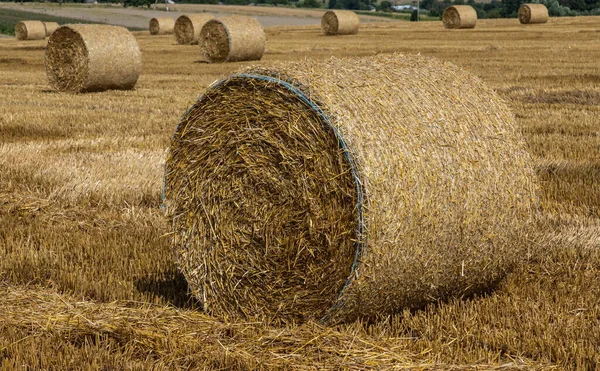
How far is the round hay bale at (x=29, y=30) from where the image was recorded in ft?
140

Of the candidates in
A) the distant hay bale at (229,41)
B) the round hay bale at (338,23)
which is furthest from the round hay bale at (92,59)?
the round hay bale at (338,23)

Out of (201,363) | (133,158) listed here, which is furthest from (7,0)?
(201,363)

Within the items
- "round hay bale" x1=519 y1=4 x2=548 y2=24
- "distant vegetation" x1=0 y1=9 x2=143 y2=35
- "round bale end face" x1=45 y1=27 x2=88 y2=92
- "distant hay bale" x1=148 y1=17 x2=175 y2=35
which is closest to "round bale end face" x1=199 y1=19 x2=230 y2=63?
"round bale end face" x1=45 y1=27 x2=88 y2=92

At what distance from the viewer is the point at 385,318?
528cm

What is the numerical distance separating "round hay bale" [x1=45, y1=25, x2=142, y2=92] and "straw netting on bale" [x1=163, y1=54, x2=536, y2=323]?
1235 cm

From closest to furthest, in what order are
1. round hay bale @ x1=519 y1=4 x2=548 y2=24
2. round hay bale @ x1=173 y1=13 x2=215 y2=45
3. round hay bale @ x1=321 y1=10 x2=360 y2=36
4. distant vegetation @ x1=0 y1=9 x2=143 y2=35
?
round hay bale @ x1=173 y1=13 x2=215 y2=45, round hay bale @ x1=321 y1=10 x2=360 y2=36, round hay bale @ x1=519 y1=4 x2=548 y2=24, distant vegetation @ x1=0 y1=9 x2=143 y2=35

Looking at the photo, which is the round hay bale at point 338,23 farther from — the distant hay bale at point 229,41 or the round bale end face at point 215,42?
the round bale end face at point 215,42

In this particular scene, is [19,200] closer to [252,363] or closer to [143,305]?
[143,305]

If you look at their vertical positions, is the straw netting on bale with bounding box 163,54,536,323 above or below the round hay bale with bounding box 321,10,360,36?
above

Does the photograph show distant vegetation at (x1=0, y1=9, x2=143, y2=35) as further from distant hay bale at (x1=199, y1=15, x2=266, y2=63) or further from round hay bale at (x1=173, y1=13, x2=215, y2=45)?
distant hay bale at (x1=199, y1=15, x2=266, y2=63)

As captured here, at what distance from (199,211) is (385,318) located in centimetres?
133

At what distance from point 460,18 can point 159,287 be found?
4171 centimetres

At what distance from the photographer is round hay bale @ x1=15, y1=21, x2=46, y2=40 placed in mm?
42688

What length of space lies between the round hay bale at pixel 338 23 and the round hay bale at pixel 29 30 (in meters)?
13.5
